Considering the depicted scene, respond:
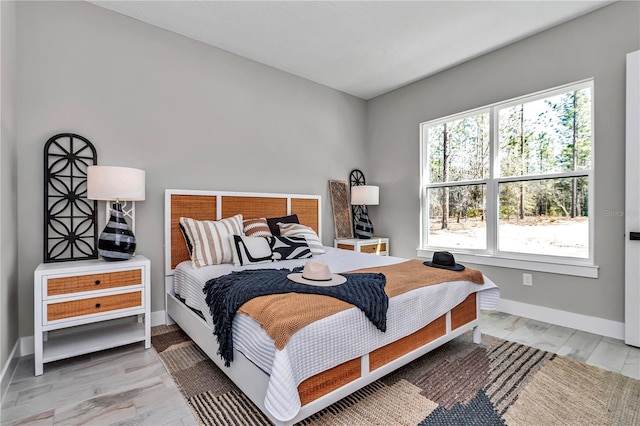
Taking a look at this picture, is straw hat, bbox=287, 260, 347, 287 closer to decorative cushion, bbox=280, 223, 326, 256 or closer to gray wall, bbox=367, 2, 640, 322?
decorative cushion, bbox=280, 223, 326, 256

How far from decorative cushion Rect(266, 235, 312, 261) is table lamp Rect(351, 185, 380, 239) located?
4.96 ft

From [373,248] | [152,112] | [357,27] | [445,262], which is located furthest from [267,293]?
[373,248]

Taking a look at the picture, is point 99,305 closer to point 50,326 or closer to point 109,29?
point 50,326

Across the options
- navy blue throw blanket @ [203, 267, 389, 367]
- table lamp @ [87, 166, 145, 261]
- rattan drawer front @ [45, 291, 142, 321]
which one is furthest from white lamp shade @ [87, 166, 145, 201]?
navy blue throw blanket @ [203, 267, 389, 367]

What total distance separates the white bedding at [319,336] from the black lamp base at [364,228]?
1993 millimetres

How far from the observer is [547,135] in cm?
310

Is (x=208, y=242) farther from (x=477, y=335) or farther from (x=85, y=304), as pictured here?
(x=477, y=335)

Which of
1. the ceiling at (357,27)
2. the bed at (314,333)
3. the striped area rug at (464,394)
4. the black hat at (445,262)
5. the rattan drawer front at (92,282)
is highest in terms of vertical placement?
the ceiling at (357,27)

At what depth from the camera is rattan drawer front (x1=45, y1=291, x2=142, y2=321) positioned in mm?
2053

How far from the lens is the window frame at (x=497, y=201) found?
2.79m

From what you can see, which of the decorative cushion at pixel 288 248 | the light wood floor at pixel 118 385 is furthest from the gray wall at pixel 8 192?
the decorative cushion at pixel 288 248

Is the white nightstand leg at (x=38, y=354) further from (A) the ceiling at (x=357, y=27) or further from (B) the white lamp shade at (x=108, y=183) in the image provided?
(A) the ceiling at (x=357, y=27)

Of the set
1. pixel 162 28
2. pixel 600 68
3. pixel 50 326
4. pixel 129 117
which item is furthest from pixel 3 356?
pixel 600 68

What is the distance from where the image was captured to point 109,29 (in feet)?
8.81
